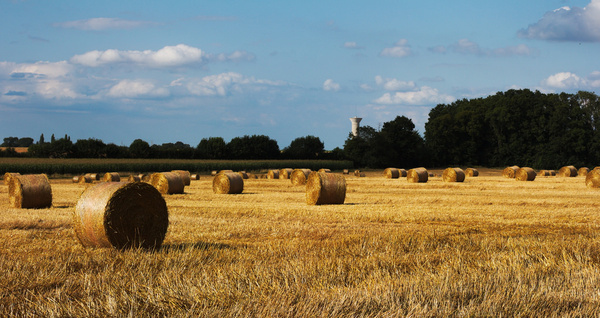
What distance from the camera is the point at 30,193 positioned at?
1944cm

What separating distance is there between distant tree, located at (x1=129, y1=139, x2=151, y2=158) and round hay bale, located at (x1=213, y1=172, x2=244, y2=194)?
47.4 meters

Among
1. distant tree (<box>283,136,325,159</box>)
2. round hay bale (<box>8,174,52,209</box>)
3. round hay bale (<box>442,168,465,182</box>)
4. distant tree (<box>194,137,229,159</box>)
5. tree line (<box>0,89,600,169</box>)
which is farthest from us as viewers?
distant tree (<box>283,136,325,159</box>)

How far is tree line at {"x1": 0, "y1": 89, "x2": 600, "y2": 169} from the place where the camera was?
77.3 meters

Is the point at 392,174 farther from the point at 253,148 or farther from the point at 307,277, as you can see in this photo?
the point at 307,277

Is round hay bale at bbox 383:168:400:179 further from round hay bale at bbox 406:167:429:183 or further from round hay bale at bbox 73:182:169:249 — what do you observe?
round hay bale at bbox 73:182:169:249

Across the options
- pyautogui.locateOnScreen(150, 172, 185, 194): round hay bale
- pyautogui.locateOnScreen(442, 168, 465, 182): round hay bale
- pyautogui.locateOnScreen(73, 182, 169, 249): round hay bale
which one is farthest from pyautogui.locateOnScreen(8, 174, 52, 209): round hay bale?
pyautogui.locateOnScreen(442, 168, 465, 182): round hay bale

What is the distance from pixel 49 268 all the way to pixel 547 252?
638 cm

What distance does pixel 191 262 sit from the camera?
749 centimetres

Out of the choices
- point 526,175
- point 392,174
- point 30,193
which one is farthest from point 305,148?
point 30,193

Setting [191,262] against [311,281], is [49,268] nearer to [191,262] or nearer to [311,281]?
[191,262]

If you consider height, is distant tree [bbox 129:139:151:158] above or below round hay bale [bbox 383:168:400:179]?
above

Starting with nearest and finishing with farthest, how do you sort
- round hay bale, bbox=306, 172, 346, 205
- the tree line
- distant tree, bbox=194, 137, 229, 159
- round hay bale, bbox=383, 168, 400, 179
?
round hay bale, bbox=306, 172, 346, 205, round hay bale, bbox=383, 168, 400, 179, the tree line, distant tree, bbox=194, 137, 229, 159

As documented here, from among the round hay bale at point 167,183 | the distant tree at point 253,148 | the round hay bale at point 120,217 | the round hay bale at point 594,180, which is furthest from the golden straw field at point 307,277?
the distant tree at point 253,148

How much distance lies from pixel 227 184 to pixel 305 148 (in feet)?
198
